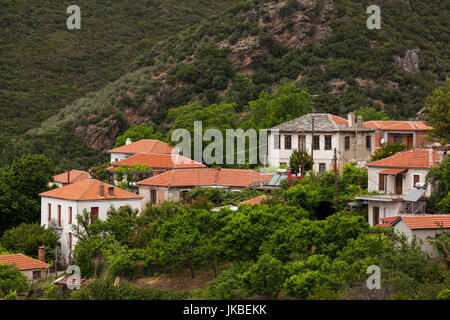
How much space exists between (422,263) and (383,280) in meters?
2.61

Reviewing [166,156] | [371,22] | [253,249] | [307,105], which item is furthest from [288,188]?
[371,22]

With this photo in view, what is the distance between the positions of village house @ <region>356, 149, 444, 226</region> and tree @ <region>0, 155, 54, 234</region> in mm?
22000

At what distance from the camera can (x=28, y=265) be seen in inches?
1522

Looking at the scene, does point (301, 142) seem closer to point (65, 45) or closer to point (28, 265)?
point (28, 265)

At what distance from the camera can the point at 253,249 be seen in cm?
3506

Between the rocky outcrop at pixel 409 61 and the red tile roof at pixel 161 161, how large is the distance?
4190 centimetres

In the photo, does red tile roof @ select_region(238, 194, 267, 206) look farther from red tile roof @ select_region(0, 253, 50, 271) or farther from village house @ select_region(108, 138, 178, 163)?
village house @ select_region(108, 138, 178, 163)

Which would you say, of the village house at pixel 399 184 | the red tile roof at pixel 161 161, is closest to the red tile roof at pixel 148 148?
the red tile roof at pixel 161 161

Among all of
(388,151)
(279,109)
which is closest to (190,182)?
(388,151)

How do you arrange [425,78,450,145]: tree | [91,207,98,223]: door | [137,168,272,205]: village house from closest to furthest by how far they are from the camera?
[91,207,98,223]: door, [425,78,450,145]: tree, [137,168,272,205]: village house

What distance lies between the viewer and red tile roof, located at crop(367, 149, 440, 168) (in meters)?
41.2

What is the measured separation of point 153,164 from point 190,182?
9.10 m

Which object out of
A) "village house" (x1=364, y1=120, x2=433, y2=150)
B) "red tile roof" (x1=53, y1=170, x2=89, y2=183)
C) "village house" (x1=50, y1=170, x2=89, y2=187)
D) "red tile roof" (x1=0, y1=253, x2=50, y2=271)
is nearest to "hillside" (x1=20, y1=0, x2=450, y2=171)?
"village house" (x1=364, y1=120, x2=433, y2=150)
